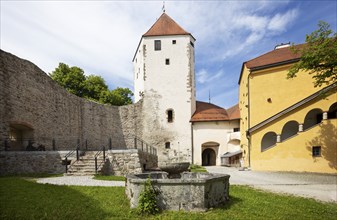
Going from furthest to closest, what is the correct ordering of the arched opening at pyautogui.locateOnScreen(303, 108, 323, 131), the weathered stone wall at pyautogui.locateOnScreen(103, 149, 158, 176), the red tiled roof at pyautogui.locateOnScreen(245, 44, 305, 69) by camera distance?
1. the red tiled roof at pyautogui.locateOnScreen(245, 44, 305, 69)
2. the arched opening at pyautogui.locateOnScreen(303, 108, 323, 131)
3. the weathered stone wall at pyautogui.locateOnScreen(103, 149, 158, 176)

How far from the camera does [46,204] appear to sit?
19.6 ft

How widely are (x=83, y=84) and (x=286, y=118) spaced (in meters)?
22.7

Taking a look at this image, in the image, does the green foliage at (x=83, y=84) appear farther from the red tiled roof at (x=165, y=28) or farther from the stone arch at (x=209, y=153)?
the stone arch at (x=209, y=153)

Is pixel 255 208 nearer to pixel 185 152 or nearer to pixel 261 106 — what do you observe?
pixel 261 106

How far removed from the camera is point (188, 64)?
2588 cm

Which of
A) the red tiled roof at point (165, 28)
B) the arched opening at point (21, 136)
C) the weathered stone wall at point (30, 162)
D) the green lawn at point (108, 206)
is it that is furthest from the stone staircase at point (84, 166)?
the red tiled roof at point (165, 28)

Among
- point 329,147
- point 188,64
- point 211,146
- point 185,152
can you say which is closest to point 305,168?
point 329,147

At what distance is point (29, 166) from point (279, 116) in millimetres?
16198

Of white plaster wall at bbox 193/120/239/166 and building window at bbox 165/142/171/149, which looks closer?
white plaster wall at bbox 193/120/239/166

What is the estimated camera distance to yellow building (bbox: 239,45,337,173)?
51.5 feet

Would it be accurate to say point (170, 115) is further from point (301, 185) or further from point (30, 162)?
point (301, 185)

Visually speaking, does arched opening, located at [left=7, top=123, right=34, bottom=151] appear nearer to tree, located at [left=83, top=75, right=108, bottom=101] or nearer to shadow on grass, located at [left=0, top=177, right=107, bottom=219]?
shadow on grass, located at [left=0, top=177, right=107, bottom=219]

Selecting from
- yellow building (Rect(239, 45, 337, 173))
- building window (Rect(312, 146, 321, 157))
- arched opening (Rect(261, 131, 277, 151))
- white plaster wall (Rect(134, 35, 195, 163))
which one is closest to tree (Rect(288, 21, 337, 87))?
yellow building (Rect(239, 45, 337, 173))

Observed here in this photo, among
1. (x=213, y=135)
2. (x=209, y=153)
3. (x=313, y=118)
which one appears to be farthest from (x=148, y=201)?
(x=209, y=153)
